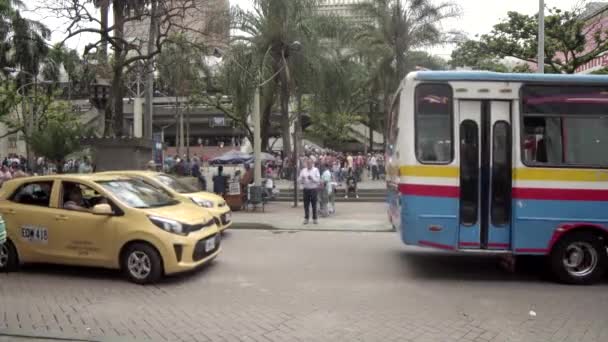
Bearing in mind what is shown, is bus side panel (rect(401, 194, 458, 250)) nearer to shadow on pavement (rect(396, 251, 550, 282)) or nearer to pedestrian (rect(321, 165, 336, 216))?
shadow on pavement (rect(396, 251, 550, 282))

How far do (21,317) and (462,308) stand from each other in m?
5.13

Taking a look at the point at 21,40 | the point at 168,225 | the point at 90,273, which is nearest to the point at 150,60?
the point at 21,40

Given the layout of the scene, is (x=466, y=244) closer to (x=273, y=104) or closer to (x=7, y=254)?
(x=7, y=254)

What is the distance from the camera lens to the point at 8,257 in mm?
8133

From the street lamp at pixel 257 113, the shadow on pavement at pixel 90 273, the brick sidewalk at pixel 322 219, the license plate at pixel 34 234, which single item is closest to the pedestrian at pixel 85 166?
the street lamp at pixel 257 113

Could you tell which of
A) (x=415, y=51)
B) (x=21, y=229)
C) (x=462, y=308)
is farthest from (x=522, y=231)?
(x=415, y=51)

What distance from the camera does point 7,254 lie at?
8133mm

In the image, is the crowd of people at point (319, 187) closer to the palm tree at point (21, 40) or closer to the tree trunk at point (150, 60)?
the tree trunk at point (150, 60)

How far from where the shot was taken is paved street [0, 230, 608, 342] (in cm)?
561

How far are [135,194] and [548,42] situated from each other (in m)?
18.6

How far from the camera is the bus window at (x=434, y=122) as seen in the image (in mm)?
7836

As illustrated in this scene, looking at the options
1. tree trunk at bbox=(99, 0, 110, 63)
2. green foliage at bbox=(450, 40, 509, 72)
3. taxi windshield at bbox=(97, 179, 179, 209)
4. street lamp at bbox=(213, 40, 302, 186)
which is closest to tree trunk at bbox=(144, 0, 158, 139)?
tree trunk at bbox=(99, 0, 110, 63)

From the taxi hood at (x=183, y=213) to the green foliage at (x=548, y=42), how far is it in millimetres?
17762

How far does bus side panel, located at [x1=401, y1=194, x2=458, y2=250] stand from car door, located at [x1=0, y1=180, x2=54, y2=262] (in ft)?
17.6
